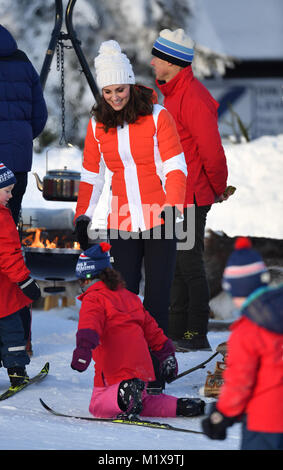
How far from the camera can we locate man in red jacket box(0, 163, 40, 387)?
14.0 ft

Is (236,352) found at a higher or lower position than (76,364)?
higher

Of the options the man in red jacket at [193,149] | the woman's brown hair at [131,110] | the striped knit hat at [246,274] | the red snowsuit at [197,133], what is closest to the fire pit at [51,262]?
the man in red jacket at [193,149]

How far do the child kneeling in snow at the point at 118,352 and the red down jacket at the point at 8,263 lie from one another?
1.31ft

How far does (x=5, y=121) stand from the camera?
4.98 meters

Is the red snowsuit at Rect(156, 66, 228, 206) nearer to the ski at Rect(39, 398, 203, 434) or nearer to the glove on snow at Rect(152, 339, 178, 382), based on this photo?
the glove on snow at Rect(152, 339, 178, 382)

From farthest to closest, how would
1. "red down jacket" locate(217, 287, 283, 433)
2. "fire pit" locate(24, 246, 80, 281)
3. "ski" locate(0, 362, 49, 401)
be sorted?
1. "fire pit" locate(24, 246, 80, 281)
2. "ski" locate(0, 362, 49, 401)
3. "red down jacket" locate(217, 287, 283, 433)

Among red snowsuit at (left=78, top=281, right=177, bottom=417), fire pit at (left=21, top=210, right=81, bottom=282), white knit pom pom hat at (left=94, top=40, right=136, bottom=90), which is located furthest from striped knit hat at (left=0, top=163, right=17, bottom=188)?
fire pit at (left=21, top=210, right=81, bottom=282)

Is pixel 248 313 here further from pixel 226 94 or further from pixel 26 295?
pixel 226 94

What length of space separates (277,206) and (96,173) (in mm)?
5261

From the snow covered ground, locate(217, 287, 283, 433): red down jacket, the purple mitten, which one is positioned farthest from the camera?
the purple mitten

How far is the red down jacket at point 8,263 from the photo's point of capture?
4262mm

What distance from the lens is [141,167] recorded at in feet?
13.8

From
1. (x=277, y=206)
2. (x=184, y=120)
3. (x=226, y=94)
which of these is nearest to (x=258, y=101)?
(x=226, y=94)

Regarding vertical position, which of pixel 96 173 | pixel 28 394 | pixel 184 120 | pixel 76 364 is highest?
pixel 184 120
